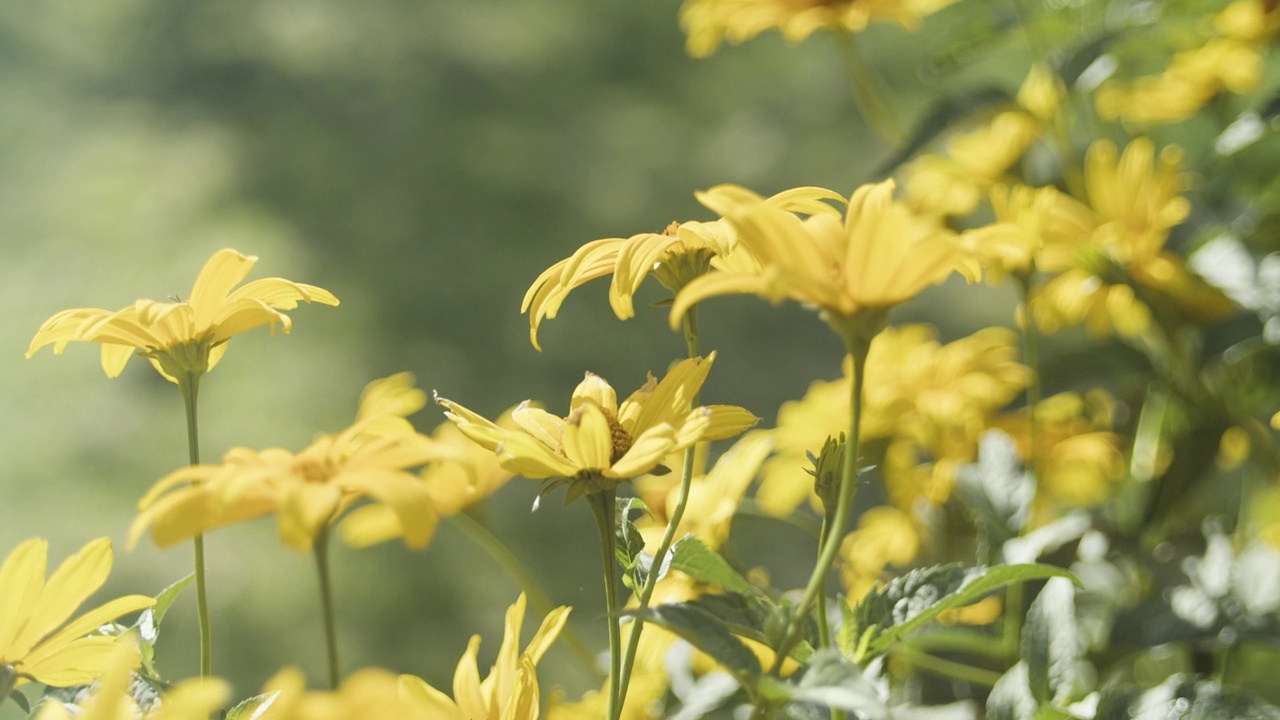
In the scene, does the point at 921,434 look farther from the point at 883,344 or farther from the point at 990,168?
the point at 990,168

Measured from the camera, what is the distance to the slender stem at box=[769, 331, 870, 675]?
283mm

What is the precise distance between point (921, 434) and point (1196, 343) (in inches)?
6.0

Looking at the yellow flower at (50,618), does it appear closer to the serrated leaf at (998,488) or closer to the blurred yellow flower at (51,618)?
the blurred yellow flower at (51,618)

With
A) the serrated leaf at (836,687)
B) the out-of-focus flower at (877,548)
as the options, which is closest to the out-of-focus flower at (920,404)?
the out-of-focus flower at (877,548)

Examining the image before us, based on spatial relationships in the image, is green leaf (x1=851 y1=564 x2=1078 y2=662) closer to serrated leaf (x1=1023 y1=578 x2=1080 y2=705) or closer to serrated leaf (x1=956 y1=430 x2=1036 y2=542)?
serrated leaf (x1=1023 y1=578 x2=1080 y2=705)

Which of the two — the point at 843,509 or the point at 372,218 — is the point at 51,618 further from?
the point at 372,218

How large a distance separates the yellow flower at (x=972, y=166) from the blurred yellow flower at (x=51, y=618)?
0.53m

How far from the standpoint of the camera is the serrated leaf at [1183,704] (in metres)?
0.37

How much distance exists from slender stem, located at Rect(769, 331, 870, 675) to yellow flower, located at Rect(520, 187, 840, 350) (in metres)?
0.05

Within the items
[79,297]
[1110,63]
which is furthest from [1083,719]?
[79,297]

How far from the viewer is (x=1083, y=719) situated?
379mm

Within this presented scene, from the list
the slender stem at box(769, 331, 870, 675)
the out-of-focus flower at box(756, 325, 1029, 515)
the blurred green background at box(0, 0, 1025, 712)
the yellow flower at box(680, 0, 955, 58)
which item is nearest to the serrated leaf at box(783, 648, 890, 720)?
the slender stem at box(769, 331, 870, 675)

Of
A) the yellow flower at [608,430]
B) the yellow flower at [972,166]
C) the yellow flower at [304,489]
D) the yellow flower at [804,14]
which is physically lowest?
the yellow flower at [608,430]

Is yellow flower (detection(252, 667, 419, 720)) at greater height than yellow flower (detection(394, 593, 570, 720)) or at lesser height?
greater
